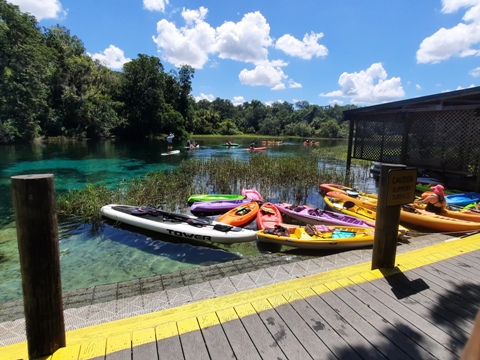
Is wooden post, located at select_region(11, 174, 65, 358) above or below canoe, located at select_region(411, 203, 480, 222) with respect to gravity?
above

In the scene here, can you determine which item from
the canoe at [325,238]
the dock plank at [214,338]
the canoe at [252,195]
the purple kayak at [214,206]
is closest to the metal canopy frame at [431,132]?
the canoe at [325,238]

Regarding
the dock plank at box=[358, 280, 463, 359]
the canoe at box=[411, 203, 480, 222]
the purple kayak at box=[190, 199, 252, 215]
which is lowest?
the purple kayak at box=[190, 199, 252, 215]

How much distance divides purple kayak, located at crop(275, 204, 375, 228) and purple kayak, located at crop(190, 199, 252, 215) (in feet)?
5.20

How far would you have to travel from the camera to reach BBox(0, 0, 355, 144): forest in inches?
888

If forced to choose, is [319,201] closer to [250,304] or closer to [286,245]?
[286,245]

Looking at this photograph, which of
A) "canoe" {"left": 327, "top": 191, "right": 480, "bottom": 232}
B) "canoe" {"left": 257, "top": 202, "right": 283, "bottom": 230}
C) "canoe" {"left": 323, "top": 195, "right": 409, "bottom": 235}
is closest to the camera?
"canoe" {"left": 327, "top": 191, "right": 480, "bottom": 232}

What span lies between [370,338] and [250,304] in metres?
0.93

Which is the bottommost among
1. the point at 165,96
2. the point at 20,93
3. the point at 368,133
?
the point at 368,133

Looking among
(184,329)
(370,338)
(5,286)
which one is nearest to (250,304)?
(184,329)

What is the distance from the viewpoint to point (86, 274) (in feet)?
16.8

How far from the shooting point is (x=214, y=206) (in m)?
8.86

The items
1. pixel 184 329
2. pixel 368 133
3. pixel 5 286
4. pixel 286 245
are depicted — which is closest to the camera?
pixel 184 329

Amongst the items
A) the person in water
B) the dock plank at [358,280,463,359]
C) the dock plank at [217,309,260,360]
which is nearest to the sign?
the dock plank at [358,280,463,359]

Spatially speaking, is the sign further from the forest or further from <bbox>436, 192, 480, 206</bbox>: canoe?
the forest
